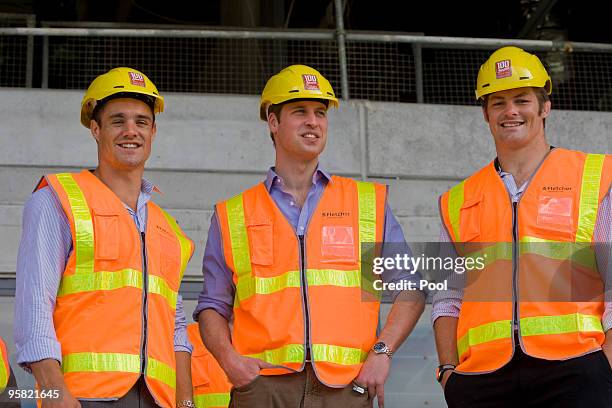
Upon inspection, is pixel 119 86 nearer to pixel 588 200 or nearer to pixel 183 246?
pixel 183 246

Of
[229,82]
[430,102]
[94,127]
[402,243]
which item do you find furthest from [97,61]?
[402,243]

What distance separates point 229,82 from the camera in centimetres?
884

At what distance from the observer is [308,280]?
15.8 feet

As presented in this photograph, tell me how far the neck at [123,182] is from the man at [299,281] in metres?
0.43

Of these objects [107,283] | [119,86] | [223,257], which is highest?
[119,86]

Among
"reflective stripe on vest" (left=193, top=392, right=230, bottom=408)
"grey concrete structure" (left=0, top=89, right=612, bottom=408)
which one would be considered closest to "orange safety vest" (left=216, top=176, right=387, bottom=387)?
"reflective stripe on vest" (left=193, top=392, right=230, bottom=408)

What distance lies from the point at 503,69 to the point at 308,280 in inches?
53.8

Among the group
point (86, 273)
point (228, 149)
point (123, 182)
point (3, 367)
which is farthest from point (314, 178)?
point (228, 149)

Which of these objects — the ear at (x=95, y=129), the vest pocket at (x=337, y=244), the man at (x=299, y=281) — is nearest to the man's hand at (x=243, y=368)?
the man at (x=299, y=281)

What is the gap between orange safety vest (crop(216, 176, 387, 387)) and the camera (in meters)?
4.70

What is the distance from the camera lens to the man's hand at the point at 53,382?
166 inches

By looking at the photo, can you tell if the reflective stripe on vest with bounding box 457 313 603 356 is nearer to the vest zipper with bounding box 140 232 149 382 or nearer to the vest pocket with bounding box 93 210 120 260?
the vest zipper with bounding box 140 232 149 382

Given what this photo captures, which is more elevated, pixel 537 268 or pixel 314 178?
pixel 314 178

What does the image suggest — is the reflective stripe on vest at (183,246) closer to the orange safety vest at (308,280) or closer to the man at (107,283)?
the man at (107,283)
